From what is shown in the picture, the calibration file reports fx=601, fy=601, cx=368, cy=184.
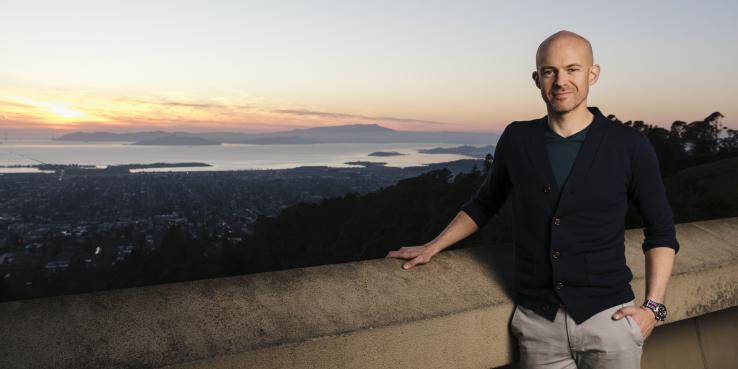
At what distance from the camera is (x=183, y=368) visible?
54.6 inches

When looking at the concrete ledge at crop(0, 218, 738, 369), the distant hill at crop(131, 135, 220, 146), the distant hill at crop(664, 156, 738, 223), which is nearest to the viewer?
the concrete ledge at crop(0, 218, 738, 369)

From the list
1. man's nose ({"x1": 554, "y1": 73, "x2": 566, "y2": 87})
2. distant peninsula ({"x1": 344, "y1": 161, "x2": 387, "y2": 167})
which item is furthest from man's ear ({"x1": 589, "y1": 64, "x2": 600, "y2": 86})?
distant peninsula ({"x1": 344, "y1": 161, "x2": 387, "y2": 167})

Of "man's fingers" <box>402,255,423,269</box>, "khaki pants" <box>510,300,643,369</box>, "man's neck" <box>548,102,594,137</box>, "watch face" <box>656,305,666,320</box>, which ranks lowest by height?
"khaki pants" <box>510,300,643,369</box>

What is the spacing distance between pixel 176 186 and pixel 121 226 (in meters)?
28.4

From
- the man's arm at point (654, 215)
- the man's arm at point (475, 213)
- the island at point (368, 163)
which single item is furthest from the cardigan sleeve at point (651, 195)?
the island at point (368, 163)

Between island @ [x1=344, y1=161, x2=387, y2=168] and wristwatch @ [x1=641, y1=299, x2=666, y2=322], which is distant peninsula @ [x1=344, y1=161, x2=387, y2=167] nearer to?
island @ [x1=344, y1=161, x2=387, y2=168]

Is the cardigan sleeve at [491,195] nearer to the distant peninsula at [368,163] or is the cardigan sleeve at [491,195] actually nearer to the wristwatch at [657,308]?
the wristwatch at [657,308]

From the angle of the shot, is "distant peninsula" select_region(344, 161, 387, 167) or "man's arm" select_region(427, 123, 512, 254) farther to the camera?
"distant peninsula" select_region(344, 161, 387, 167)

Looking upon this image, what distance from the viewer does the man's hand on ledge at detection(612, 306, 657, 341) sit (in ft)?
6.06

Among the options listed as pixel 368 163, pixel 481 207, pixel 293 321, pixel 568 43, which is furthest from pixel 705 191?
pixel 368 163

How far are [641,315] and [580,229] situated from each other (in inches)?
12.6

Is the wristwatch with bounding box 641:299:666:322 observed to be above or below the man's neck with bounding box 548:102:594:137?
below

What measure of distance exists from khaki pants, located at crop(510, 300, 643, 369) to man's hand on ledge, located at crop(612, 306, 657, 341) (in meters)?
0.02

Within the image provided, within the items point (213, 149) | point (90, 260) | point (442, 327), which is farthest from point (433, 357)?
point (213, 149)
